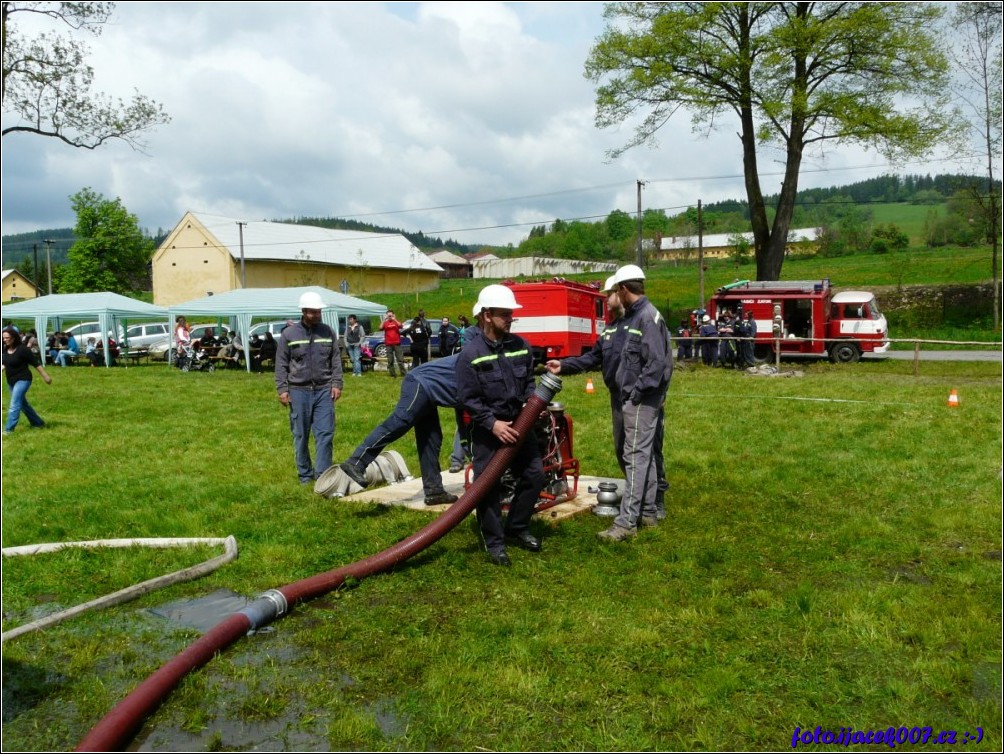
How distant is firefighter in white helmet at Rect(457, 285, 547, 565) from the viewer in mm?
5695

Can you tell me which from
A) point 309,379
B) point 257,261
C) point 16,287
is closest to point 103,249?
point 257,261

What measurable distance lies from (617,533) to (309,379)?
365 centimetres

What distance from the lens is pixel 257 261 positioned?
199 feet

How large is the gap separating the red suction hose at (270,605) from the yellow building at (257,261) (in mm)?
54416

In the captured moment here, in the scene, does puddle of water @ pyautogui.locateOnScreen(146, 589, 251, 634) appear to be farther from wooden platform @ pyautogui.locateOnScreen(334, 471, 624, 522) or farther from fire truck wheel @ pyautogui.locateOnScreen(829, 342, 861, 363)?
fire truck wheel @ pyautogui.locateOnScreen(829, 342, 861, 363)

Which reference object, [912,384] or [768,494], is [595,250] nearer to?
[912,384]

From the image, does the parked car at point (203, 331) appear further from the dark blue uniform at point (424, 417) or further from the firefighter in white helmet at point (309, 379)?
the dark blue uniform at point (424, 417)

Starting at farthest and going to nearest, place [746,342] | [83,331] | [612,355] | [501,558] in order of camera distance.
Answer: [83,331], [746,342], [612,355], [501,558]

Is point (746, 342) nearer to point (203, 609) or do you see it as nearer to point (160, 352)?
point (203, 609)

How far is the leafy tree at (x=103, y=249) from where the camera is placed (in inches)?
2982

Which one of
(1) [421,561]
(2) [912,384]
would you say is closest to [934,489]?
(1) [421,561]

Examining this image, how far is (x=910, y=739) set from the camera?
3.39 m

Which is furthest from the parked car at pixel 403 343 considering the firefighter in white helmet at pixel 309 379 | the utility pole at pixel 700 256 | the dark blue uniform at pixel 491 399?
the dark blue uniform at pixel 491 399

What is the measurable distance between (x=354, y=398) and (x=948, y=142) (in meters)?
22.8
